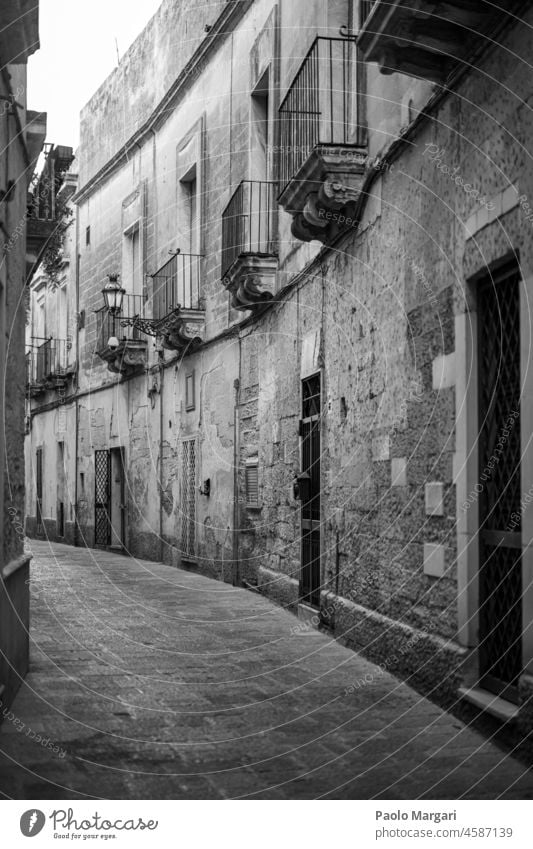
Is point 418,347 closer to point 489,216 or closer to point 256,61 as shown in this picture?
point 489,216

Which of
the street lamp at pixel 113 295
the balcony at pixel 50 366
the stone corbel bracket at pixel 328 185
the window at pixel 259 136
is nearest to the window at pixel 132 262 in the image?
the street lamp at pixel 113 295

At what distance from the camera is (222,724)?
562 centimetres

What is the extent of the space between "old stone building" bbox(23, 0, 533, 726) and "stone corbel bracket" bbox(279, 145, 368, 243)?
0.02 meters

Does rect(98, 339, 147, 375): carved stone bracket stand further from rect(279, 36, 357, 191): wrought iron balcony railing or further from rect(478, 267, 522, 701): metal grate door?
rect(478, 267, 522, 701): metal grate door

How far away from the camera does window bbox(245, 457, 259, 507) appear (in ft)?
39.2

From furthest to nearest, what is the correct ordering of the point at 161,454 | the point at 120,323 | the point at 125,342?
the point at 125,342 < the point at 120,323 < the point at 161,454

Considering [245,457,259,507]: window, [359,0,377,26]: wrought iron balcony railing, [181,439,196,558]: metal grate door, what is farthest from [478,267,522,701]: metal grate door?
[181,439,196,558]: metal grate door

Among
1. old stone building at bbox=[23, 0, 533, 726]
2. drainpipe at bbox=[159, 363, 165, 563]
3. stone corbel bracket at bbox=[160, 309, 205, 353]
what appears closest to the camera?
old stone building at bbox=[23, 0, 533, 726]

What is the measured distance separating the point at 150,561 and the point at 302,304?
7.68 m

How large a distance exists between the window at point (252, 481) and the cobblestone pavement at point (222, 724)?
2.66 m

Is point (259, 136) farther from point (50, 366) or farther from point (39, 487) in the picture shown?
point (39, 487)

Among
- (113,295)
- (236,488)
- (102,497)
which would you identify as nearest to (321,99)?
(236,488)
